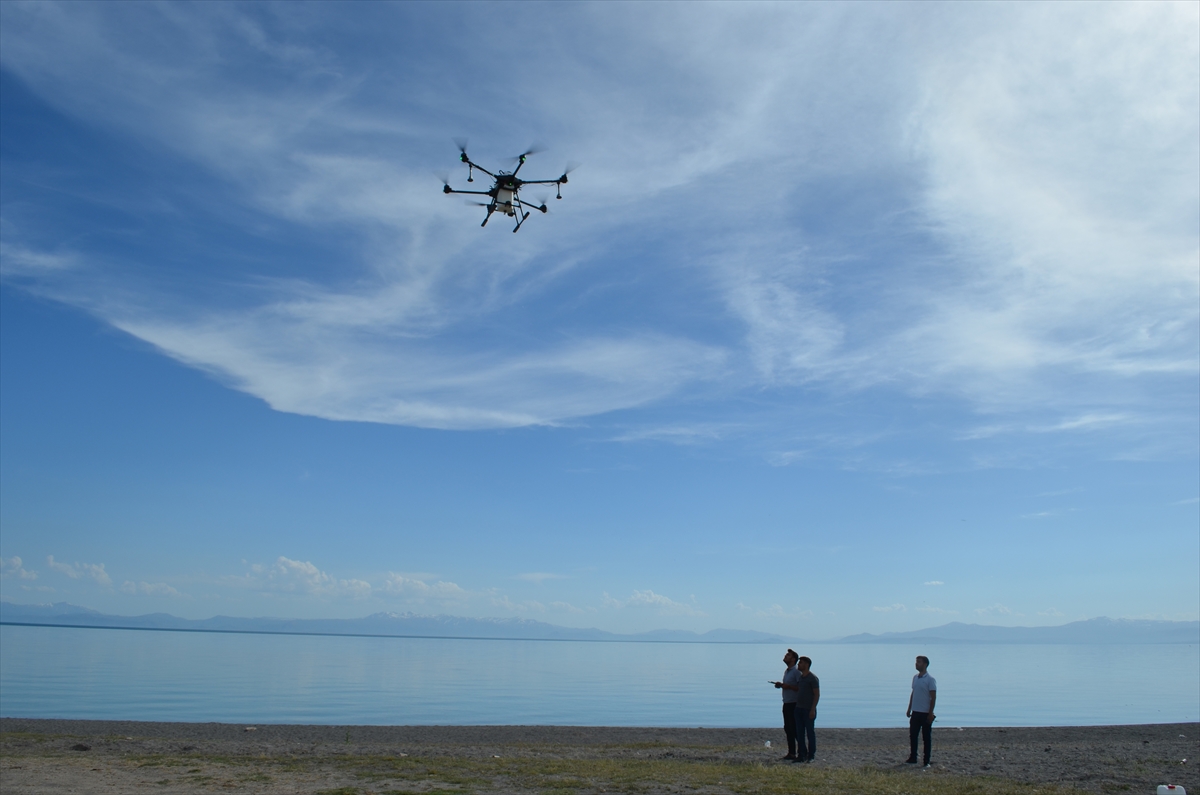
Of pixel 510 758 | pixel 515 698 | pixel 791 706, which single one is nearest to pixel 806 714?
pixel 791 706

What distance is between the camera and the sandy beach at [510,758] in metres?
11.4

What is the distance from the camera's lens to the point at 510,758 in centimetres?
1480

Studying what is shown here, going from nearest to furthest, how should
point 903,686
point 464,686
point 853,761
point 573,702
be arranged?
1. point 853,761
2. point 573,702
3. point 464,686
4. point 903,686

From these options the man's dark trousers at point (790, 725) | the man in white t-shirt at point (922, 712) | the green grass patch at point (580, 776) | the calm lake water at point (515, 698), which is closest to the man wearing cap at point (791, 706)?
the man's dark trousers at point (790, 725)

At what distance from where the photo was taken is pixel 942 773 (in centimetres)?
1355

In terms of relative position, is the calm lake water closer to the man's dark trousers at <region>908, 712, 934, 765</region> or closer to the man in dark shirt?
the man in dark shirt

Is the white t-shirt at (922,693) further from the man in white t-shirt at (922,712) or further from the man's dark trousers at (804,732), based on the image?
the man's dark trousers at (804,732)

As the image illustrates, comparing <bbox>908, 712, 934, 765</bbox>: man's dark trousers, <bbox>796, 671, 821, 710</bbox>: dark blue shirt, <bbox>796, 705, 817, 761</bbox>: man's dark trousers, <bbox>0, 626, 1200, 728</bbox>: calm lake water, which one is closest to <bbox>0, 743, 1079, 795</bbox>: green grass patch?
<bbox>908, 712, 934, 765</bbox>: man's dark trousers

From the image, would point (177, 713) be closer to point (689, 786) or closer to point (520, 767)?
point (520, 767)

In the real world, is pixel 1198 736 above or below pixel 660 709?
above

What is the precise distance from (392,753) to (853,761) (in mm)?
8724

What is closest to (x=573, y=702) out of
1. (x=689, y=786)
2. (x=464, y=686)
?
(x=464, y=686)

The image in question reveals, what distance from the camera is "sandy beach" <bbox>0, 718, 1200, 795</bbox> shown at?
37.4 feet

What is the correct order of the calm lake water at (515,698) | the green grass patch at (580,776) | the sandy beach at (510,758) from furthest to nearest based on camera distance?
the calm lake water at (515,698) < the sandy beach at (510,758) < the green grass patch at (580,776)
